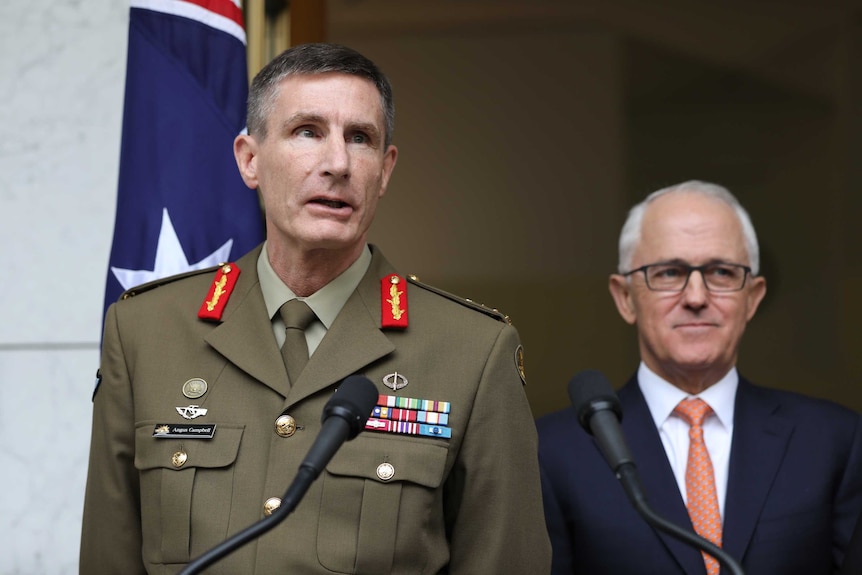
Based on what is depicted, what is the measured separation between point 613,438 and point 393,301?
74 cm

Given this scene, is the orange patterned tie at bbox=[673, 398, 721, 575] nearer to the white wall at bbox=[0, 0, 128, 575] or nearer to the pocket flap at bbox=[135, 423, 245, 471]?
the pocket flap at bbox=[135, 423, 245, 471]

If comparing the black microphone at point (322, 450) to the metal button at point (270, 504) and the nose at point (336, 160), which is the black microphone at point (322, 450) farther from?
→ the nose at point (336, 160)

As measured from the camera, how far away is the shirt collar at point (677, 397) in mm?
3039

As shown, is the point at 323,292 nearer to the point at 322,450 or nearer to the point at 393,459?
the point at 393,459

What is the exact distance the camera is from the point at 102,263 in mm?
3289

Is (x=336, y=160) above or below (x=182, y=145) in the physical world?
below

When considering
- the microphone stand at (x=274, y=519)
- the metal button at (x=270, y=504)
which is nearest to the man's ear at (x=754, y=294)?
the metal button at (x=270, y=504)

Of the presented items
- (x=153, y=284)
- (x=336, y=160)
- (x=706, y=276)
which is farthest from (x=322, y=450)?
(x=706, y=276)

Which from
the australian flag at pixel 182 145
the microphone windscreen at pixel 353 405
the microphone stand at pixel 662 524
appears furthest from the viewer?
the australian flag at pixel 182 145

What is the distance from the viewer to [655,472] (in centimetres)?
292

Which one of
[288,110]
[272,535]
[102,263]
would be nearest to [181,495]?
[272,535]

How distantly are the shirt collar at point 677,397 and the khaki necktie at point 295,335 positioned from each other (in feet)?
3.85

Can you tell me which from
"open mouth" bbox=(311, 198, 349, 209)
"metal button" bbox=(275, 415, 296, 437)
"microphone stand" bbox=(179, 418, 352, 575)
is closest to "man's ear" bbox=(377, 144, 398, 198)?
"open mouth" bbox=(311, 198, 349, 209)

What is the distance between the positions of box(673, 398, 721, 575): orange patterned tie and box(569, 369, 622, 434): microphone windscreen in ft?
4.05
